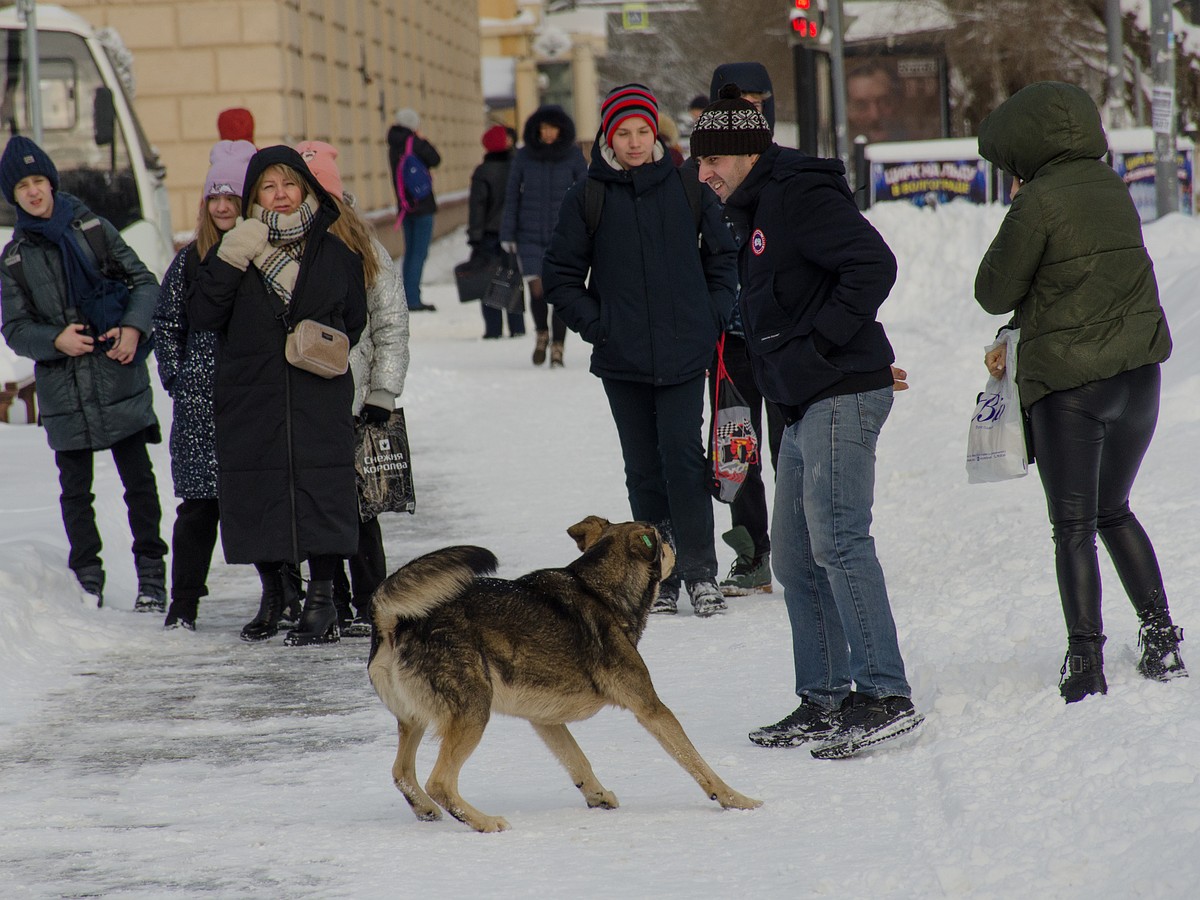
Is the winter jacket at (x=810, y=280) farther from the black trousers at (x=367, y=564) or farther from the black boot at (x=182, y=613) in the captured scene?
the black boot at (x=182, y=613)

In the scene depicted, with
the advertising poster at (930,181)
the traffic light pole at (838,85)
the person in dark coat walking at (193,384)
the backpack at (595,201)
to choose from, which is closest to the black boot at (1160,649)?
the backpack at (595,201)

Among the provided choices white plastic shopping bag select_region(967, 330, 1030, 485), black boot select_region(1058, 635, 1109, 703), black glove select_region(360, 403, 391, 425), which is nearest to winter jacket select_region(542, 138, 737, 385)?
black glove select_region(360, 403, 391, 425)

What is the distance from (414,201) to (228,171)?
13.6m

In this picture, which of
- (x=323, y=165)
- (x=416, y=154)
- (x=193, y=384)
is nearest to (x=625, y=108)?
(x=323, y=165)

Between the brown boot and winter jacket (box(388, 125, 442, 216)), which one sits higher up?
winter jacket (box(388, 125, 442, 216))

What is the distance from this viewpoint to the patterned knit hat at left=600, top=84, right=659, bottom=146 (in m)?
6.91

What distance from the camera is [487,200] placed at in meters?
17.6

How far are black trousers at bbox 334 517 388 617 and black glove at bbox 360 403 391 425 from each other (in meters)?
0.41

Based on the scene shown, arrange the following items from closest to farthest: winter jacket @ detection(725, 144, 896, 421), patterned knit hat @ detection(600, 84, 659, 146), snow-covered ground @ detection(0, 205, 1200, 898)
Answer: snow-covered ground @ detection(0, 205, 1200, 898)
winter jacket @ detection(725, 144, 896, 421)
patterned knit hat @ detection(600, 84, 659, 146)

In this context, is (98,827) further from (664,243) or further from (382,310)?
(664,243)

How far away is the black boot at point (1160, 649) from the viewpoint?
5.10m

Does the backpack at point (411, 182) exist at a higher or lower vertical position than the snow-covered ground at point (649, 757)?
higher

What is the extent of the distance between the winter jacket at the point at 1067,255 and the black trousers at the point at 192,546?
3.65m

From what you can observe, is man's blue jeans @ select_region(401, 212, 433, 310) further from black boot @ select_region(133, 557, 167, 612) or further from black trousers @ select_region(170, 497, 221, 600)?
black trousers @ select_region(170, 497, 221, 600)
